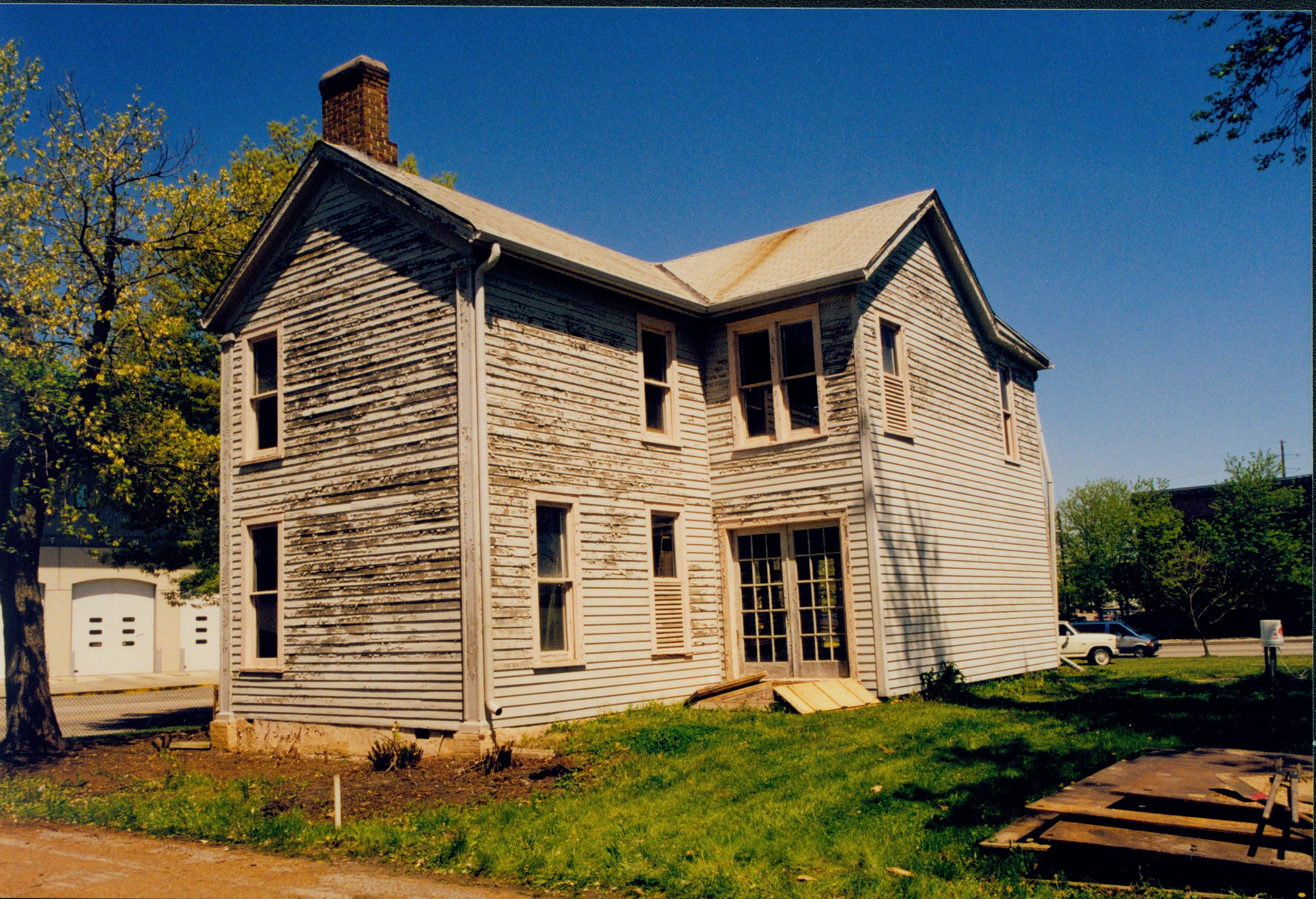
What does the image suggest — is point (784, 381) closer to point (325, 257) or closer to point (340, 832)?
point (325, 257)

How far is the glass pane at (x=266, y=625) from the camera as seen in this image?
14570 millimetres

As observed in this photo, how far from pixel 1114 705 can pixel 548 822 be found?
8.40m

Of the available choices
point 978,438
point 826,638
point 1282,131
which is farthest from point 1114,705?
point 1282,131

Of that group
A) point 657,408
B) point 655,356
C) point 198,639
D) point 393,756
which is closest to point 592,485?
point 657,408

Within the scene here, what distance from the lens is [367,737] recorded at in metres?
12.9

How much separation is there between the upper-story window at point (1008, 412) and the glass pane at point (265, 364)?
42.2ft

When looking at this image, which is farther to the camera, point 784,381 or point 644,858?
point 784,381

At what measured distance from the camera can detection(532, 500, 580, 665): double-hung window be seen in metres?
12.8

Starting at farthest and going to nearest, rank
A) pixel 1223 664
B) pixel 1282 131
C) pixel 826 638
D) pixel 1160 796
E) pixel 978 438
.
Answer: pixel 1223 664 → pixel 978 438 → pixel 826 638 → pixel 1282 131 → pixel 1160 796

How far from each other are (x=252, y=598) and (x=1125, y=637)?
2729 cm

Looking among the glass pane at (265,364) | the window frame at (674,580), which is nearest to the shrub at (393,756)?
the window frame at (674,580)

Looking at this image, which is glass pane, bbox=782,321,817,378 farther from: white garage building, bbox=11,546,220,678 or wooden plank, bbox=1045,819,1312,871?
white garage building, bbox=11,546,220,678

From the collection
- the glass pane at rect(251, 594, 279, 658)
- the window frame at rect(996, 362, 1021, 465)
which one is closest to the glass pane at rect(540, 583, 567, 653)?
the glass pane at rect(251, 594, 279, 658)

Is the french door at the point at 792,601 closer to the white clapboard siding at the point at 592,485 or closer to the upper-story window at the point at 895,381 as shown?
the white clapboard siding at the point at 592,485
